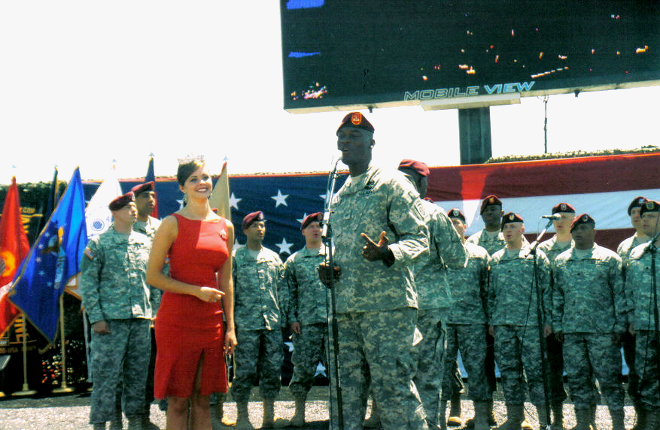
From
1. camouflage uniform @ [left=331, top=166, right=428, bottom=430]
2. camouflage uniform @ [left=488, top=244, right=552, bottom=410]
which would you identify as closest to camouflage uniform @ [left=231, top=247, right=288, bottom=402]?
camouflage uniform @ [left=488, top=244, right=552, bottom=410]

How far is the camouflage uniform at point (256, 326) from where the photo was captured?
6.43 m

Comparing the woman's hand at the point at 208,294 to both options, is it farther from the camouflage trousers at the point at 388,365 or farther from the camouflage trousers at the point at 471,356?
the camouflage trousers at the point at 471,356

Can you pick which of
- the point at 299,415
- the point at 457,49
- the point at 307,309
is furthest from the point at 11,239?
the point at 457,49

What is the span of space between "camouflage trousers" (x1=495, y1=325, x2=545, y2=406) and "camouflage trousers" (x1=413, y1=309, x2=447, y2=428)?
175 cm

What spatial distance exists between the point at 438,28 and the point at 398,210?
6951mm

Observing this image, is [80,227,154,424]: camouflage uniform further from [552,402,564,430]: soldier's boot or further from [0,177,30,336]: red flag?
[552,402,564,430]: soldier's boot

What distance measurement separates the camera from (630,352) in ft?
20.0

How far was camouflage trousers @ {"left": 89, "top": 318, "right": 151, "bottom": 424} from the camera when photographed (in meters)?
5.31

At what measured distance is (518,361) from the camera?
6094 mm

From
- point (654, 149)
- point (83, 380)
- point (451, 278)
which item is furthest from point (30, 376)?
point (654, 149)

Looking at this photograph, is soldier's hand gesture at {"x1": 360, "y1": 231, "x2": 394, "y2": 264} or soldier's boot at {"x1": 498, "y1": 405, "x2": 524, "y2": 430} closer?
soldier's hand gesture at {"x1": 360, "y1": 231, "x2": 394, "y2": 264}

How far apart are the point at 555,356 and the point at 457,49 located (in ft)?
15.1

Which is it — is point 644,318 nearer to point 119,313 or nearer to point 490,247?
point 490,247

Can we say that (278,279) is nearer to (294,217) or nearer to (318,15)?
(294,217)
